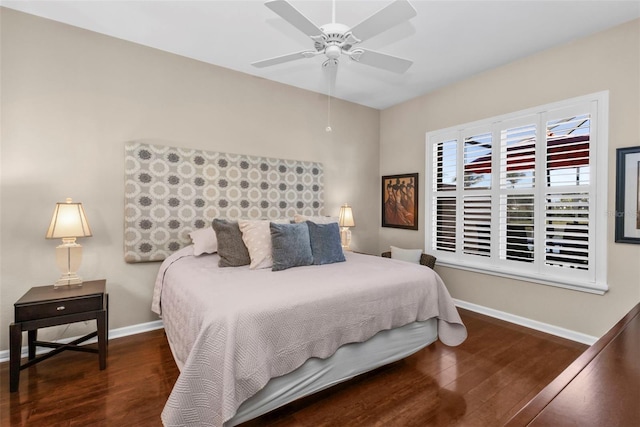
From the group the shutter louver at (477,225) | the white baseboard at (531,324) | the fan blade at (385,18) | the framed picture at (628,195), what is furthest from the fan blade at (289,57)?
the white baseboard at (531,324)

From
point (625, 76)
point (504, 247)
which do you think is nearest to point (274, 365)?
point (504, 247)

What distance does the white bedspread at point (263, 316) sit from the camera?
1498mm

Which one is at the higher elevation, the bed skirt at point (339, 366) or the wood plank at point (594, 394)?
the wood plank at point (594, 394)

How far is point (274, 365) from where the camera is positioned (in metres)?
1.68

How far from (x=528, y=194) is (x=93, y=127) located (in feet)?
14.3

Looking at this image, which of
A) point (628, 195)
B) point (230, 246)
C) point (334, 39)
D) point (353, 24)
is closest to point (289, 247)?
point (230, 246)

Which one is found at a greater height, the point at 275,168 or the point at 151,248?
the point at 275,168

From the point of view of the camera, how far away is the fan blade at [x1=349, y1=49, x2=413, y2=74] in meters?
2.25

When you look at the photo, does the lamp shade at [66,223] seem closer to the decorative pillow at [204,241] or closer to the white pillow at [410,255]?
the decorative pillow at [204,241]

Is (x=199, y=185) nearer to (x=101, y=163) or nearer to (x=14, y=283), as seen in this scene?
(x=101, y=163)

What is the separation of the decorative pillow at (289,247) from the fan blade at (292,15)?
5.00 ft

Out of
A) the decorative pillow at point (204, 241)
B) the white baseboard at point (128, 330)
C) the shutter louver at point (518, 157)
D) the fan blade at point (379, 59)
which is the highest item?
the fan blade at point (379, 59)

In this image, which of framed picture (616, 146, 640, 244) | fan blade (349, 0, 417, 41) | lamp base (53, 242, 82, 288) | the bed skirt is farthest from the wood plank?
lamp base (53, 242, 82, 288)

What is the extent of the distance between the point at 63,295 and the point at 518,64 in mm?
4755
